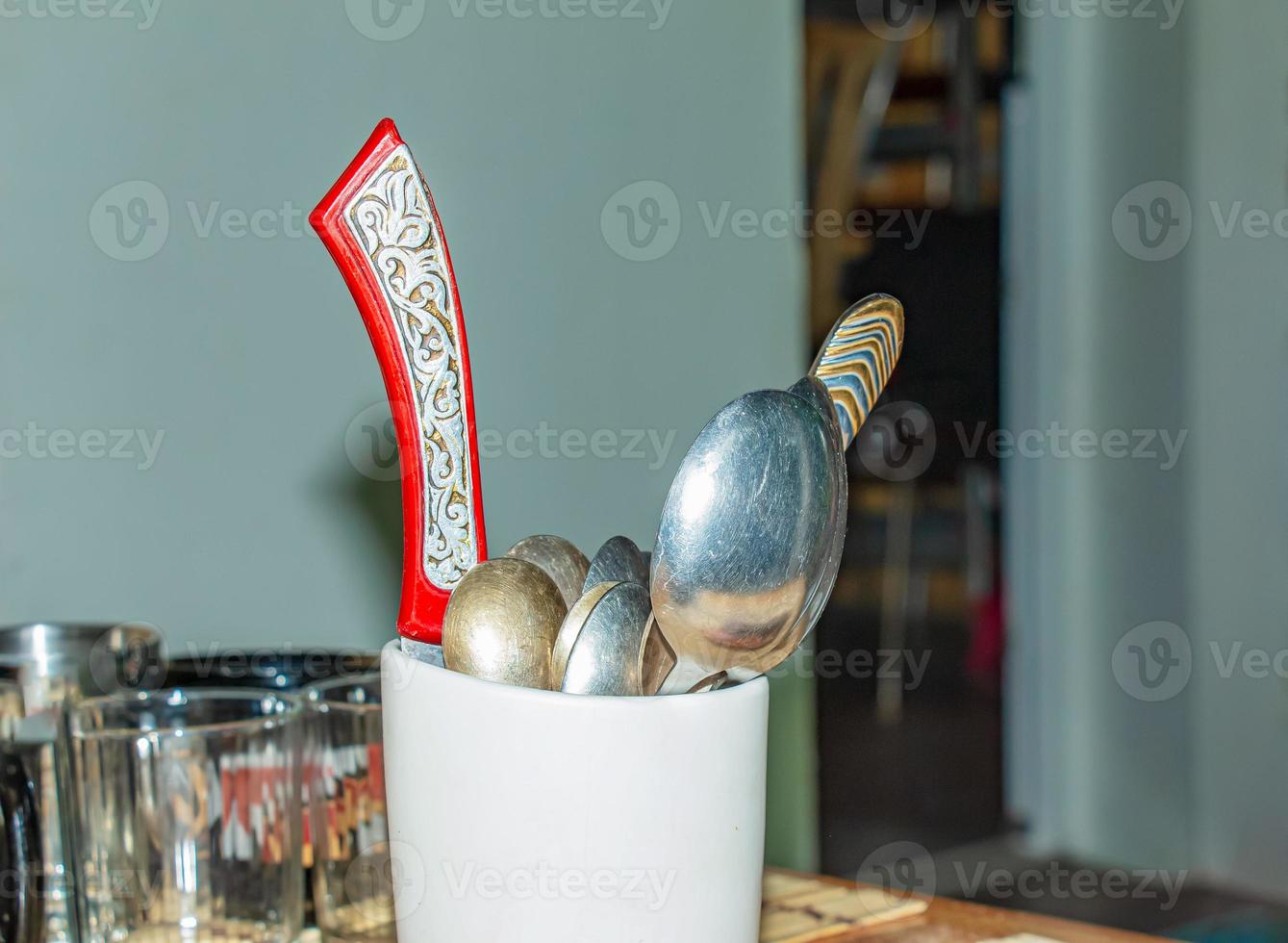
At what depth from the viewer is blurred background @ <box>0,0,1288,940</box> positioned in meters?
0.68

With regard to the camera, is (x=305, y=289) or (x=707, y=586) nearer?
(x=707, y=586)

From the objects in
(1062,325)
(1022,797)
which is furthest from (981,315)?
(1022,797)
